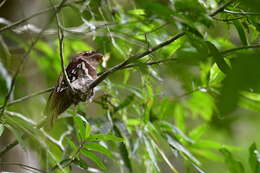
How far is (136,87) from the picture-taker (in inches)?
95.8

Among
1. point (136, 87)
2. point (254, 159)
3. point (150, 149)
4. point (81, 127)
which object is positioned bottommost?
point (254, 159)

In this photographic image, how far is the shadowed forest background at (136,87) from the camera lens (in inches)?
53.0

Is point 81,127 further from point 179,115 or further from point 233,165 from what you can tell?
point 179,115

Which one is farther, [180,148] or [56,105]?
[180,148]

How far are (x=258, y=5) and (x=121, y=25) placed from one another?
185cm

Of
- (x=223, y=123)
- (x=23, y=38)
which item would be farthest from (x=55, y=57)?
(x=223, y=123)

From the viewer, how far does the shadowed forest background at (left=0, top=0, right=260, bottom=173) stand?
135 centimetres

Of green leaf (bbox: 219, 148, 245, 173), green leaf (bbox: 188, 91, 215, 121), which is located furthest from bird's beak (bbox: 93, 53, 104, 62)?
green leaf (bbox: 219, 148, 245, 173)

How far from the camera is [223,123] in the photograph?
1.14 meters

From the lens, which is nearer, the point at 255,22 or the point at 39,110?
the point at 255,22

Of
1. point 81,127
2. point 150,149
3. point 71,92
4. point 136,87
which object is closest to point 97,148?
point 81,127

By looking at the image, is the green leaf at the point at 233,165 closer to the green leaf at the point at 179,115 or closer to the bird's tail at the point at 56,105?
the bird's tail at the point at 56,105

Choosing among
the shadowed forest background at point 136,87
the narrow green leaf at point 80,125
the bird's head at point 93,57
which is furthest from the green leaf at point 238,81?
the bird's head at point 93,57

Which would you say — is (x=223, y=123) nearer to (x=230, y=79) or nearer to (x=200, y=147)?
(x=230, y=79)
